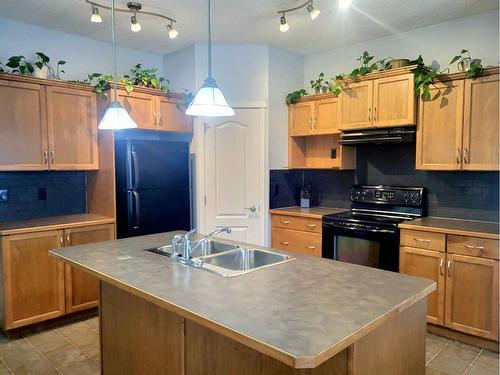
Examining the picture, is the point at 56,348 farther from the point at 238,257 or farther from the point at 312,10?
the point at 312,10

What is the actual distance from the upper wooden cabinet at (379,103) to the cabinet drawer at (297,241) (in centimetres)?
117

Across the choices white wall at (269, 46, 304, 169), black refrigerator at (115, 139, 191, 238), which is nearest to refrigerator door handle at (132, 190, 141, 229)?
black refrigerator at (115, 139, 191, 238)

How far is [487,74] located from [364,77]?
1.03 meters

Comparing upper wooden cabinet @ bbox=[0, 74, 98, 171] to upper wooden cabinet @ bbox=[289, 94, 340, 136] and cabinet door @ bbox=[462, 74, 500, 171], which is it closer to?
upper wooden cabinet @ bbox=[289, 94, 340, 136]

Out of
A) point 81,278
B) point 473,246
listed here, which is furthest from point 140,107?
point 473,246

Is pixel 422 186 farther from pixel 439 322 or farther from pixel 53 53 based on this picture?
pixel 53 53

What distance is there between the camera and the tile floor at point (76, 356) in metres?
2.64

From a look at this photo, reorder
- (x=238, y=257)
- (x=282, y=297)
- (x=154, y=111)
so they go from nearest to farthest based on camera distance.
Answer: (x=282, y=297), (x=238, y=257), (x=154, y=111)

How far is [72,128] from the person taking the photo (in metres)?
3.56

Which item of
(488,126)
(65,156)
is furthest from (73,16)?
(488,126)

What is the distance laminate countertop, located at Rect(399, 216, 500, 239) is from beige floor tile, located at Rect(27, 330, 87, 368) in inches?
110

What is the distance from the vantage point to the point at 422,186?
3709 mm

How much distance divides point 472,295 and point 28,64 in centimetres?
409

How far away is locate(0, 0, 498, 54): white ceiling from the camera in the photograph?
3137 millimetres
